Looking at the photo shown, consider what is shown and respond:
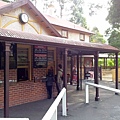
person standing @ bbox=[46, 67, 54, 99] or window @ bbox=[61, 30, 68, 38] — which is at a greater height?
window @ bbox=[61, 30, 68, 38]

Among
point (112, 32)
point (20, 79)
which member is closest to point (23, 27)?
point (20, 79)

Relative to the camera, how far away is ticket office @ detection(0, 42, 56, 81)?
9.76m

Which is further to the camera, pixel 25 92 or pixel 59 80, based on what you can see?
pixel 59 80

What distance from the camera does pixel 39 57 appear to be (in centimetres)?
1118

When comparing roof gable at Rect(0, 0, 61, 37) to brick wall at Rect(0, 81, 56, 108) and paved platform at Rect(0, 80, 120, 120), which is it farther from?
paved platform at Rect(0, 80, 120, 120)

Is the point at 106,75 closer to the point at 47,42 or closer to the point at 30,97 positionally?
the point at 30,97

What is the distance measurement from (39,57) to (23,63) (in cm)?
100

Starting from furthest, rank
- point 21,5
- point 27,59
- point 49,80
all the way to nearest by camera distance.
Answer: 1. point 49,80
2. point 27,59
3. point 21,5

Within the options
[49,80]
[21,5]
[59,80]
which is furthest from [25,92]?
[21,5]

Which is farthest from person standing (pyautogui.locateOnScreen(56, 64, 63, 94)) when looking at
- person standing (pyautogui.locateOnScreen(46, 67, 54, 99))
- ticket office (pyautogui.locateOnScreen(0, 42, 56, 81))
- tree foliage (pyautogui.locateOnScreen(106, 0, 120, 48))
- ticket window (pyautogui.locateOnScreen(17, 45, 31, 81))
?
tree foliage (pyautogui.locateOnScreen(106, 0, 120, 48))

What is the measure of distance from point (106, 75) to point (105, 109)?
743 inches

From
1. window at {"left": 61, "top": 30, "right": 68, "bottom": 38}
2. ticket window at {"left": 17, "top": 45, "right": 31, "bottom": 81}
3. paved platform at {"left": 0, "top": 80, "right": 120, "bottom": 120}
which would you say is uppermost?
window at {"left": 61, "top": 30, "right": 68, "bottom": 38}

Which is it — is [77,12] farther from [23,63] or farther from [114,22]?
[23,63]

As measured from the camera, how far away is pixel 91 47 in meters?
10.2
